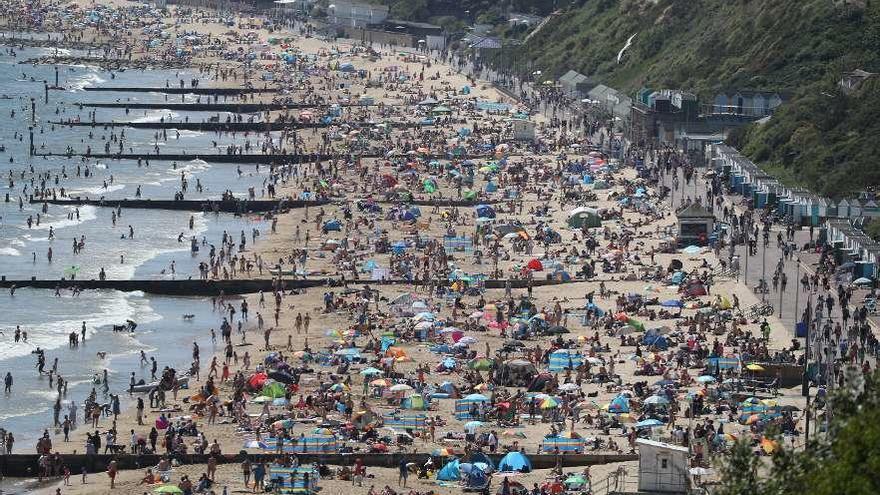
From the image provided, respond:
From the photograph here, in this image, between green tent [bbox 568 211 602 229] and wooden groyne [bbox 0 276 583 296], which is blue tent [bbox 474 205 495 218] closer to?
green tent [bbox 568 211 602 229]

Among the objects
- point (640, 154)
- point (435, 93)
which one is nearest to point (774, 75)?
point (640, 154)

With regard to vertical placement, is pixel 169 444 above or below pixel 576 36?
below

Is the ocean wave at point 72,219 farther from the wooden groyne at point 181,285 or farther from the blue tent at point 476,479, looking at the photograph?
the blue tent at point 476,479

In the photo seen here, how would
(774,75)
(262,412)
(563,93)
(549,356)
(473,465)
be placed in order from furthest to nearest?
(563,93) → (774,75) → (549,356) → (262,412) → (473,465)

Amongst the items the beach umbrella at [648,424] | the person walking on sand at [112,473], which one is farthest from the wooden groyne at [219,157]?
the person walking on sand at [112,473]

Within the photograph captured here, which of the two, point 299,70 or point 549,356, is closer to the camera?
point 549,356

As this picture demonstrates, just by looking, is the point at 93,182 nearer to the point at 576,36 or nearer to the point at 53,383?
the point at 53,383
